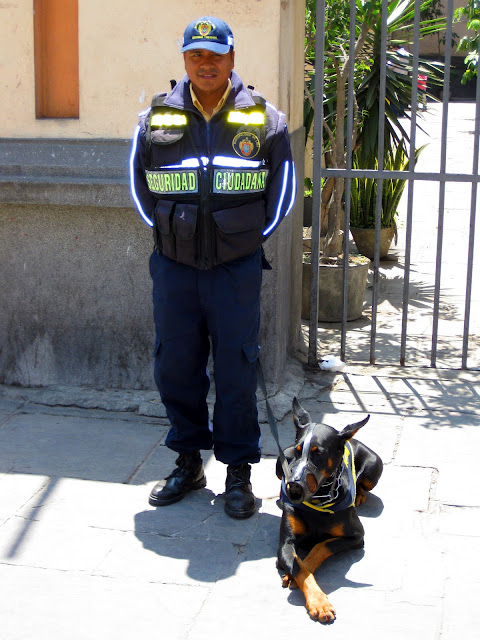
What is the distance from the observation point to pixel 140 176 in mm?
4188

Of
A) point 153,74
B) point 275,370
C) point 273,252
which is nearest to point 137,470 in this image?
point 275,370

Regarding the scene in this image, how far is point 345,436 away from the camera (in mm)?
3680

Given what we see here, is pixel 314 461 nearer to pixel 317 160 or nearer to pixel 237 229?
pixel 237 229

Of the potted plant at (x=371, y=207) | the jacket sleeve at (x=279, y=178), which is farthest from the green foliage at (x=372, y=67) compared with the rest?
the jacket sleeve at (x=279, y=178)

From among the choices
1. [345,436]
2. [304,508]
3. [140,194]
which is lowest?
[304,508]

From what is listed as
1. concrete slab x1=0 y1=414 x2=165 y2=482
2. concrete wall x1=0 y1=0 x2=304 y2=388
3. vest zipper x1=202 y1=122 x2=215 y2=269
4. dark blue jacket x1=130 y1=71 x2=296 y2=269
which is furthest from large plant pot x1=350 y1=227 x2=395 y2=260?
vest zipper x1=202 y1=122 x2=215 y2=269

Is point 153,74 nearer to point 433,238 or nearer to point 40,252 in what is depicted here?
point 40,252

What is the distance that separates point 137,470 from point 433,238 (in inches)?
257

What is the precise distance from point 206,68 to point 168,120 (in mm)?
279

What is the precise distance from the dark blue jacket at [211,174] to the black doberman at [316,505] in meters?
0.86

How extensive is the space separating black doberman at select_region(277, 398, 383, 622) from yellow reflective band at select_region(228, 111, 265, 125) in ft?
4.25

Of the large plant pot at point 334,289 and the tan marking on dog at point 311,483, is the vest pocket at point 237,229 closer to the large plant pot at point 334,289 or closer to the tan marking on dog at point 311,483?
the tan marking on dog at point 311,483

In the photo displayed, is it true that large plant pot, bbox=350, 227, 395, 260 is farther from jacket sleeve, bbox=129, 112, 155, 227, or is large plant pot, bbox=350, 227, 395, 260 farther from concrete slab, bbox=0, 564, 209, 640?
concrete slab, bbox=0, 564, 209, 640

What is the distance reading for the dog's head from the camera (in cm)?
352
